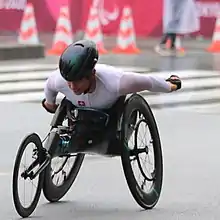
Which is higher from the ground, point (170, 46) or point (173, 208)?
point (173, 208)

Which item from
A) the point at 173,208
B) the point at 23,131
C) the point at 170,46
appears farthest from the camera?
the point at 170,46

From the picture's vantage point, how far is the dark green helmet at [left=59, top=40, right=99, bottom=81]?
5.39 metres

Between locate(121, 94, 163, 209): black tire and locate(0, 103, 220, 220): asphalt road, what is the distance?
95 mm

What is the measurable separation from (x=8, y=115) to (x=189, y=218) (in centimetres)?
472

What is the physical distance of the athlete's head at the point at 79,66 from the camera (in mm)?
5391

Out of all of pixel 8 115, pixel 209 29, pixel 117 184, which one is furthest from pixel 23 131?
pixel 209 29

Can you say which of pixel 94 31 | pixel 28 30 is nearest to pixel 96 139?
pixel 94 31

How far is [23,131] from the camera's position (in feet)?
29.7

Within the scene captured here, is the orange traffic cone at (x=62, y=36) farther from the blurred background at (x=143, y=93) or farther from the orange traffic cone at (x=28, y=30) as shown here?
the orange traffic cone at (x=28, y=30)

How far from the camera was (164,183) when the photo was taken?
22.1 feet

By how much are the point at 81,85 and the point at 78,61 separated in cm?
15

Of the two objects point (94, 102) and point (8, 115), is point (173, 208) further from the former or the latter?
point (8, 115)

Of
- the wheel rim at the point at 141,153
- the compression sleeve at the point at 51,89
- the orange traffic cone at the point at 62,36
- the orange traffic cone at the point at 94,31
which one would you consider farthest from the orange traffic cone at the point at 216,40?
the compression sleeve at the point at 51,89

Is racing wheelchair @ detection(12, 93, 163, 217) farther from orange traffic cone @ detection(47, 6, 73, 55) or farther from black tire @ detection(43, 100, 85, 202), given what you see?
orange traffic cone @ detection(47, 6, 73, 55)
